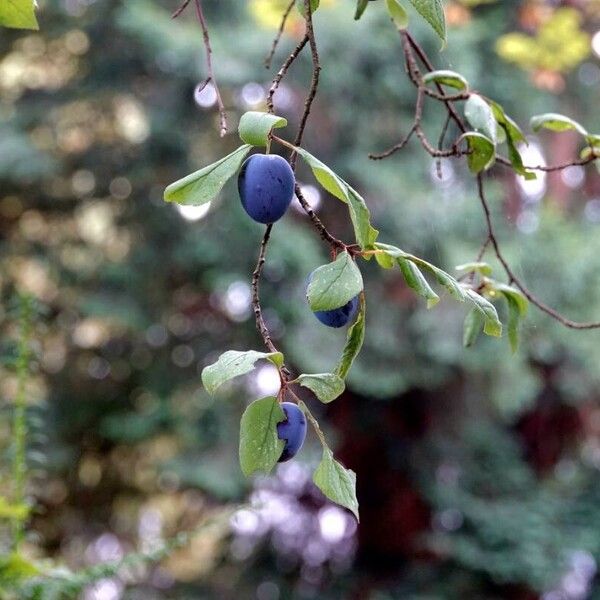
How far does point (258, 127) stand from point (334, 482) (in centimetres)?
17

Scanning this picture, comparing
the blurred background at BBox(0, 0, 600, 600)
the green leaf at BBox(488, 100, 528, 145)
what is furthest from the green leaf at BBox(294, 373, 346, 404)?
the blurred background at BBox(0, 0, 600, 600)

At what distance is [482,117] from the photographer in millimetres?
619

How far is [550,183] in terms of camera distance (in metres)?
3.94

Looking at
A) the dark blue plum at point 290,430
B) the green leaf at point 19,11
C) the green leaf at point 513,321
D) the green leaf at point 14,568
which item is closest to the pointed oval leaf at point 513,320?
the green leaf at point 513,321

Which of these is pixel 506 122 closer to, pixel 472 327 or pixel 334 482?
pixel 472 327

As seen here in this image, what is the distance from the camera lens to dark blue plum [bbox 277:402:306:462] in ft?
1.52

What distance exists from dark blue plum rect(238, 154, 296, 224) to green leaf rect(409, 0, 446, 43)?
10 centimetres

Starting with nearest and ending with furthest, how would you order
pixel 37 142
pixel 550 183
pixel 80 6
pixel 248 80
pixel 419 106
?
pixel 419 106 → pixel 248 80 → pixel 80 6 → pixel 37 142 → pixel 550 183

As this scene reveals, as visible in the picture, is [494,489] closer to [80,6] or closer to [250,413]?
[80,6]

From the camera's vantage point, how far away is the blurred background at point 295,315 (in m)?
3.10

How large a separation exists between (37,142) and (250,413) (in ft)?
11.2

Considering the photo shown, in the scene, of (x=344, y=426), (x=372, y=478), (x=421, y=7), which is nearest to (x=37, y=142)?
(x=344, y=426)

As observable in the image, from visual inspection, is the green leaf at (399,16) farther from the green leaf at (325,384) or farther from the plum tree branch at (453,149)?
the green leaf at (325,384)

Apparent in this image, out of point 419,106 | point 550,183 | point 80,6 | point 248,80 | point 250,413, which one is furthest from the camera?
point 550,183
